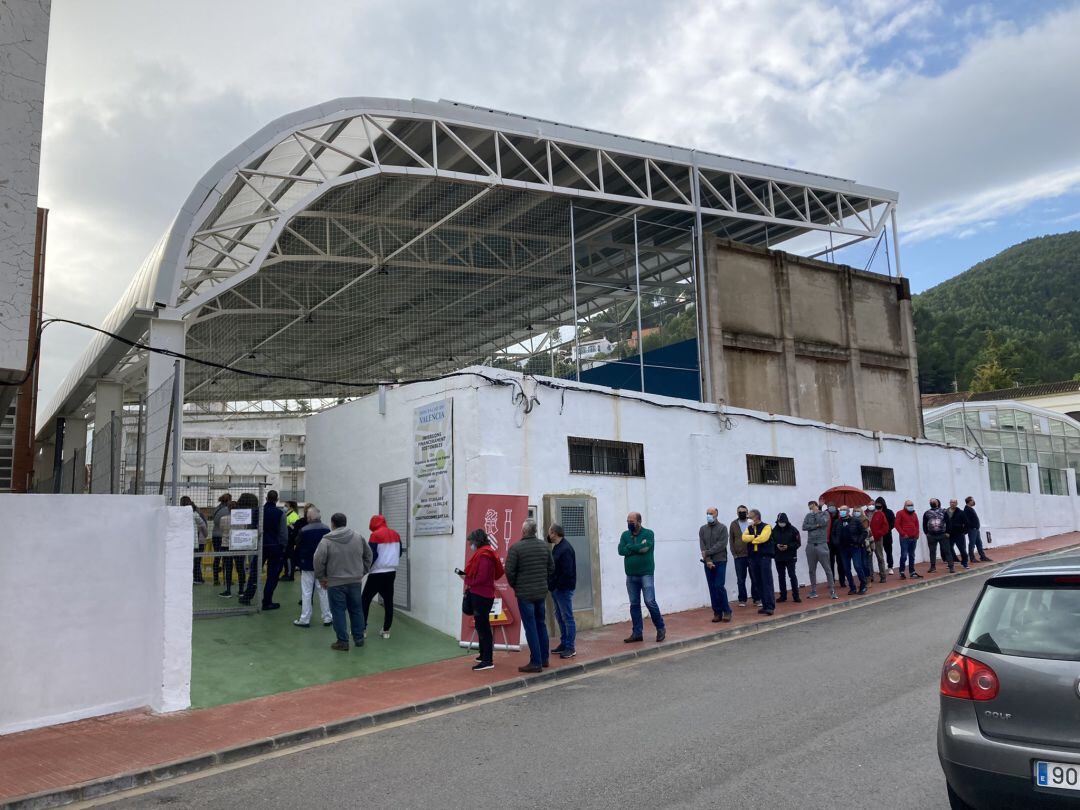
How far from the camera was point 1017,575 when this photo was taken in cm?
449

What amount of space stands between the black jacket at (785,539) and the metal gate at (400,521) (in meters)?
6.39

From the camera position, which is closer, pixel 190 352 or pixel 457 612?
pixel 457 612

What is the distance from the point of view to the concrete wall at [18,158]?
25.0ft

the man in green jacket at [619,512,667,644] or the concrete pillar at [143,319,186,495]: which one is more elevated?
the concrete pillar at [143,319,186,495]

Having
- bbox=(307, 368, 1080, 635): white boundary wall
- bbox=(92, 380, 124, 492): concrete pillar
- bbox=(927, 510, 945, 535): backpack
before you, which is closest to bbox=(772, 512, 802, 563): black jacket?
bbox=(307, 368, 1080, 635): white boundary wall

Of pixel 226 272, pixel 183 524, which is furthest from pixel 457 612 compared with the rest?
pixel 226 272

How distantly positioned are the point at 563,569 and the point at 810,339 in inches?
540

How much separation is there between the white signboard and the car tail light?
9.99m

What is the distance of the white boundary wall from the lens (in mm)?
11703

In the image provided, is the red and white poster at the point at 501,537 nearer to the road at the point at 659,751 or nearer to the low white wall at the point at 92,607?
the road at the point at 659,751

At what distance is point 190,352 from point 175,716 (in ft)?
55.7

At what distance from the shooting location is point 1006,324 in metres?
75.9

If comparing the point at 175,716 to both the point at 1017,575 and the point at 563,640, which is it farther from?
the point at 1017,575

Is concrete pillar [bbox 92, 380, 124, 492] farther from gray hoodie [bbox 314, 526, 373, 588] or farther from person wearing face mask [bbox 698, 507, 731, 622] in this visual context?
person wearing face mask [bbox 698, 507, 731, 622]
